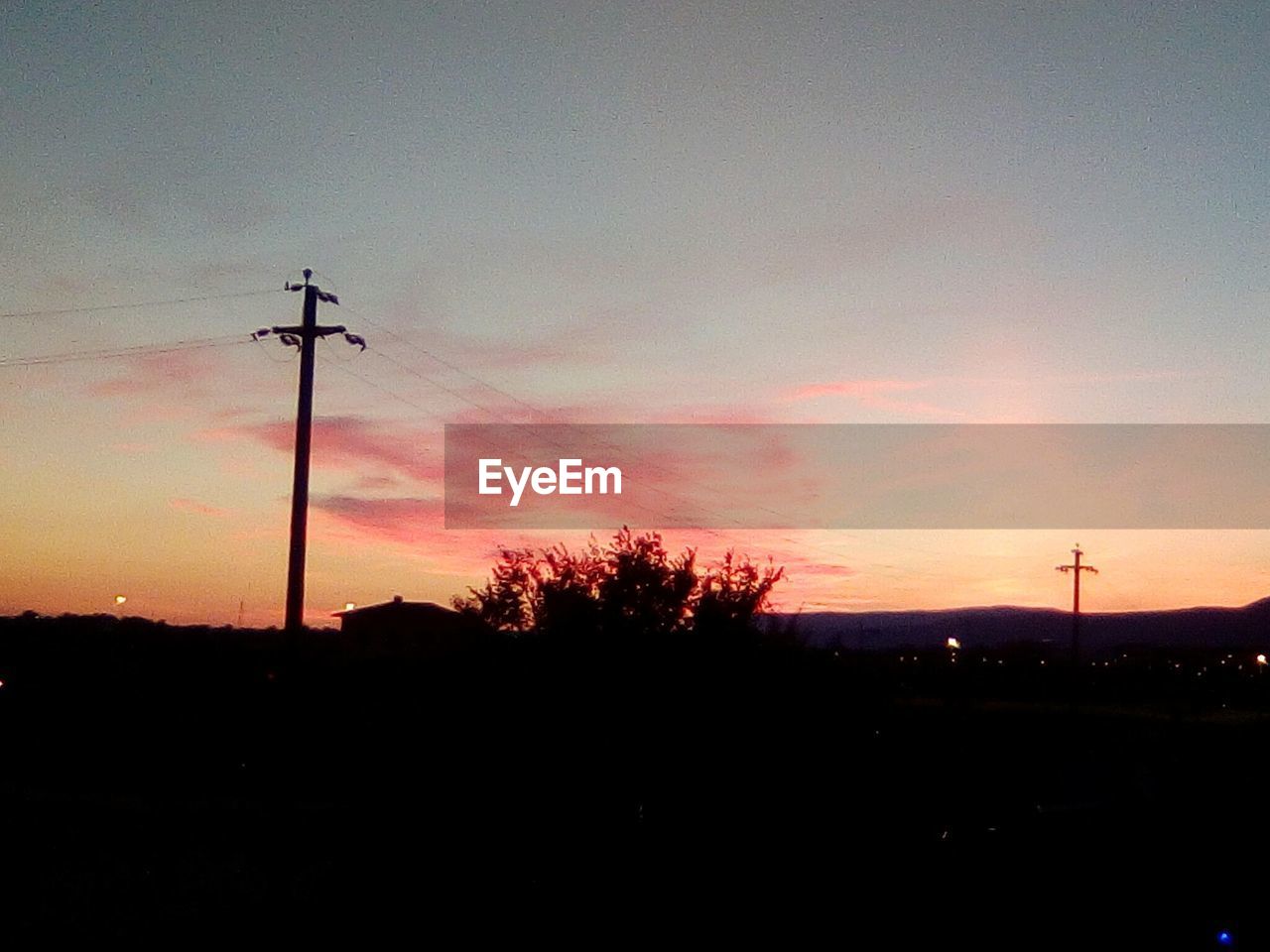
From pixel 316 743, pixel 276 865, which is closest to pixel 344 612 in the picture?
pixel 316 743

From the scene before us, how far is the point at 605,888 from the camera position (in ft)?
43.7

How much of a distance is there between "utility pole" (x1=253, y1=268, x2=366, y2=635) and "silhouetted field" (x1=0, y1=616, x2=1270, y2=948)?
2415 mm

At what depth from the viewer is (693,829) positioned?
14.4 metres

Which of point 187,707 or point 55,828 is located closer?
point 55,828

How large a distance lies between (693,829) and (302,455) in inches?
450

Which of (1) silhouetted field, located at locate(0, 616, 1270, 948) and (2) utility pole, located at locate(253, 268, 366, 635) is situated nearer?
(1) silhouetted field, located at locate(0, 616, 1270, 948)

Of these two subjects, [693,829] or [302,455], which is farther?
[302,455]

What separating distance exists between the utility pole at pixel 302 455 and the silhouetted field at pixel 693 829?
7.92 ft

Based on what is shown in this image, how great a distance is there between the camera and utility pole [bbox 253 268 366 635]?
23.0m

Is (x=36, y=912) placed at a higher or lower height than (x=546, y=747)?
lower

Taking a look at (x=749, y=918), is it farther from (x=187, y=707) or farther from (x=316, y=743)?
(x=187, y=707)

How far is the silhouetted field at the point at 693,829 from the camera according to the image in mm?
12594

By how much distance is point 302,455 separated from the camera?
2312cm

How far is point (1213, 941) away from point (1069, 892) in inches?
54.1
